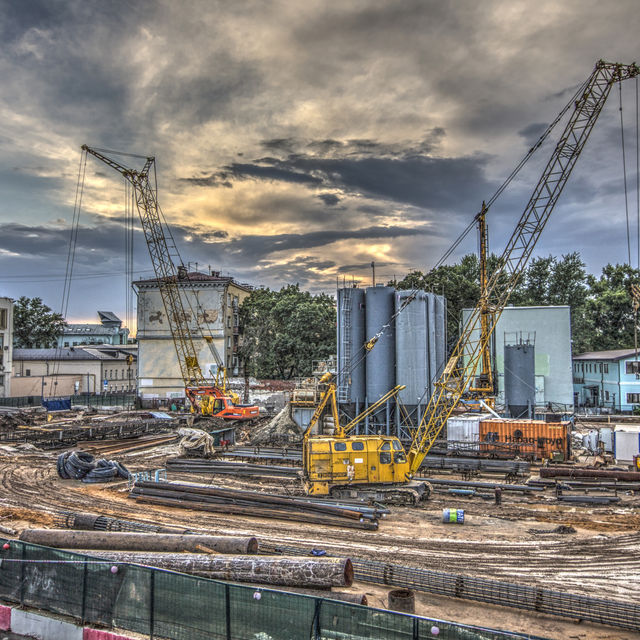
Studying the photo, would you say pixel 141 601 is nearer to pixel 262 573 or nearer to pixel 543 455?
pixel 262 573

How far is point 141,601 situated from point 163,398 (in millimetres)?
60069

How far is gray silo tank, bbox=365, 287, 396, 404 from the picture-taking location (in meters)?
40.9

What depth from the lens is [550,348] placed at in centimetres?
5384

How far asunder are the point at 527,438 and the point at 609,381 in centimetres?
3115

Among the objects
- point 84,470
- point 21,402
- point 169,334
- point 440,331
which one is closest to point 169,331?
point 169,334

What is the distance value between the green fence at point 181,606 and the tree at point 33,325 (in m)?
92.9

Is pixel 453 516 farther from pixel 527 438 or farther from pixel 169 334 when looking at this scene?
pixel 169 334

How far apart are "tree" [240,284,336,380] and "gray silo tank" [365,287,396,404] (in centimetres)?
2839

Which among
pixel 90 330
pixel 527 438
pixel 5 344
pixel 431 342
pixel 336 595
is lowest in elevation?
pixel 336 595

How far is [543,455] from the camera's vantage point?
33.8 m

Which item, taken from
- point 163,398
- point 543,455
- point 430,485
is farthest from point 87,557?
point 163,398

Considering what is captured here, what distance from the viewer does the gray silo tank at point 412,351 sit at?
132 feet

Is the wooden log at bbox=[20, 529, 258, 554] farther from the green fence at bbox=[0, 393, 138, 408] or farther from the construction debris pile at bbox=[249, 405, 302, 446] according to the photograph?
the green fence at bbox=[0, 393, 138, 408]

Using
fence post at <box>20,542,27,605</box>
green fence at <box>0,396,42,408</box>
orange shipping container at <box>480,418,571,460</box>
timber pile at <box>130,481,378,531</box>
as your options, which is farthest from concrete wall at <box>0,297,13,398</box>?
fence post at <box>20,542,27,605</box>
